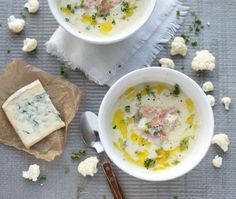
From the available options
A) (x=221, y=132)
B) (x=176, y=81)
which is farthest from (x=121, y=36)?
(x=221, y=132)

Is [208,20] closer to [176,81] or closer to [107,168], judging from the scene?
[176,81]

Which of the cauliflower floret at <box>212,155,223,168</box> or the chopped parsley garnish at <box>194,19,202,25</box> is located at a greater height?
the chopped parsley garnish at <box>194,19,202,25</box>

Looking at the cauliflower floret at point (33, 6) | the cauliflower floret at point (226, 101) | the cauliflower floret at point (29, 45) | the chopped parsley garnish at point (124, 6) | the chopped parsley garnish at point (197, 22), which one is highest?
the chopped parsley garnish at point (124, 6)

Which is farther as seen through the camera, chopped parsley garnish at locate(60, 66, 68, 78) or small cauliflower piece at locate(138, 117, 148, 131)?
chopped parsley garnish at locate(60, 66, 68, 78)

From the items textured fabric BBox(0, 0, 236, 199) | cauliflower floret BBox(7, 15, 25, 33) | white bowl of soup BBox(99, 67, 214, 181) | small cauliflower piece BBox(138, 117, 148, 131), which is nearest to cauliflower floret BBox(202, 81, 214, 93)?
textured fabric BBox(0, 0, 236, 199)

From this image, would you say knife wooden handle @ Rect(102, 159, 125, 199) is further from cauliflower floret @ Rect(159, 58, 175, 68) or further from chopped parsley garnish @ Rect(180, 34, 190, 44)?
chopped parsley garnish @ Rect(180, 34, 190, 44)

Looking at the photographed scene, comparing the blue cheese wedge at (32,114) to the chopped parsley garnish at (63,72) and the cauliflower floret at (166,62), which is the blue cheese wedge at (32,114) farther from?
the cauliflower floret at (166,62)

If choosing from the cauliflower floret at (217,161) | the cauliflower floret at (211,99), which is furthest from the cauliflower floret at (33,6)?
the cauliflower floret at (217,161)
